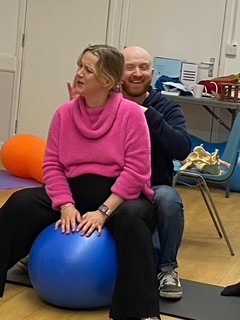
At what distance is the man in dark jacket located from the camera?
2.88 metres

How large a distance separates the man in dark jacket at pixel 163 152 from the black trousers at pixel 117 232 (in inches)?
3.2

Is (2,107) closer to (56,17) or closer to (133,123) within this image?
(56,17)

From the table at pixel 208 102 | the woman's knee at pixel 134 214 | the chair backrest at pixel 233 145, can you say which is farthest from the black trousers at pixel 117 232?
the table at pixel 208 102

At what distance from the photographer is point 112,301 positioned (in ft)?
8.28

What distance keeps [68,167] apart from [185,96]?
3216 mm

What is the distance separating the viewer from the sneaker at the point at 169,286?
2879mm

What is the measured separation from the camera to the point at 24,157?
5352mm

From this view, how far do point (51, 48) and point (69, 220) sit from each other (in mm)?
4279

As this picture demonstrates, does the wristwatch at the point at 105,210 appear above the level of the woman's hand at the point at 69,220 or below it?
above

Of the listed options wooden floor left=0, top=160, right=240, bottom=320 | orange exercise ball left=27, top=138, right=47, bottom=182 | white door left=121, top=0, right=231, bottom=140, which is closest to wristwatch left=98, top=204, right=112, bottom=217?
wooden floor left=0, top=160, right=240, bottom=320

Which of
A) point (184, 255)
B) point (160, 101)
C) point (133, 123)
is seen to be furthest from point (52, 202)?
point (184, 255)

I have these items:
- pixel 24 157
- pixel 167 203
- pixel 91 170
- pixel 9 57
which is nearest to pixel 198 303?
pixel 167 203

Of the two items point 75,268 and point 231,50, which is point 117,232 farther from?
point 231,50

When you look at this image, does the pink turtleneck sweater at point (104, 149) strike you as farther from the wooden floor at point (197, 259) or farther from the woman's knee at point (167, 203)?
the wooden floor at point (197, 259)
